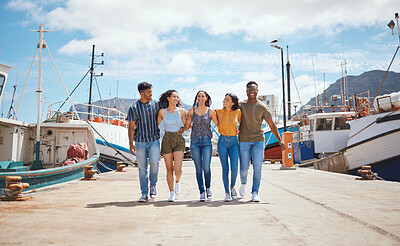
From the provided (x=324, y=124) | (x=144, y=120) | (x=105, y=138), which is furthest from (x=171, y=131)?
(x=324, y=124)

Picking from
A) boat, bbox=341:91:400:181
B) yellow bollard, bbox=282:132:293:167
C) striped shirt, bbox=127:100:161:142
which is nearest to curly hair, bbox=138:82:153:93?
striped shirt, bbox=127:100:161:142

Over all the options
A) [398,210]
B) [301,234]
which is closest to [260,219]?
[301,234]

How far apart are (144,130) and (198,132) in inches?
34.0

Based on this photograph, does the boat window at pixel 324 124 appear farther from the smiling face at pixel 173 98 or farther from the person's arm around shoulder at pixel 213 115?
the smiling face at pixel 173 98

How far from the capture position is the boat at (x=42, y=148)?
27.1ft

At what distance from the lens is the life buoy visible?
50.8 ft

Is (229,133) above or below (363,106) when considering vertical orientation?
below

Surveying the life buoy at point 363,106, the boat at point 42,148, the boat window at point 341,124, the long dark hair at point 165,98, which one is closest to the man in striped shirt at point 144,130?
the long dark hair at point 165,98

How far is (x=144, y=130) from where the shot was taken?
15.7 feet

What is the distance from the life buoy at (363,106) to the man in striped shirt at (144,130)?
1358 cm

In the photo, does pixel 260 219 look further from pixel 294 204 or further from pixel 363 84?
pixel 363 84

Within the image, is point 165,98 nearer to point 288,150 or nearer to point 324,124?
point 288,150

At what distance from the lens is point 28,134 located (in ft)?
41.0

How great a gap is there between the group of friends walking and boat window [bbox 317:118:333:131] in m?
15.4
